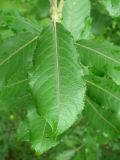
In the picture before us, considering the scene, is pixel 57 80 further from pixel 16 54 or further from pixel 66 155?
pixel 66 155

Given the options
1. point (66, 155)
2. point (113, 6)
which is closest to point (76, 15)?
point (113, 6)

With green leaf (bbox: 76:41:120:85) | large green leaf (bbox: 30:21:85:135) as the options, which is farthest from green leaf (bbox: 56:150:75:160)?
large green leaf (bbox: 30:21:85:135)

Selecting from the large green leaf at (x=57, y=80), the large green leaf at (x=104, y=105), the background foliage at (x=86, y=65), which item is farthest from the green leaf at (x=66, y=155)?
the large green leaf at (x=57, y=80)

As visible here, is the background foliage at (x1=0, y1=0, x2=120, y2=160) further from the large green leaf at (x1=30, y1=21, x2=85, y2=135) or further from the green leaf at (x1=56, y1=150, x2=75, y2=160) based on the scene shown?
the green leaf at (x1=56, y1=150, x2=75, y2=160)

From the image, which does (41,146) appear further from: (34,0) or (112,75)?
(34,0)

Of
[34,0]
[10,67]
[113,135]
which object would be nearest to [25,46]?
[10,67]

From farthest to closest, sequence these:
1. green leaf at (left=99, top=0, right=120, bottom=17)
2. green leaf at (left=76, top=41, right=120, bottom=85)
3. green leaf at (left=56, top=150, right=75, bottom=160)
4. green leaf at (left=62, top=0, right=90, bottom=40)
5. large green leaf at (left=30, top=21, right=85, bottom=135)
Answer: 1. green leaf at (left=56, top=150, right=75, bottom=160)
2. green leaf at (left=62, top=0, right=90, bottom=40)
3. green leaf at (left=99, top=0, right=120, bottom=17)
4. green leaf at (left=76, top=41, right=120, bottom=85)
5. large green leaf at (left=30, top=21, right=85, bottom=135)
